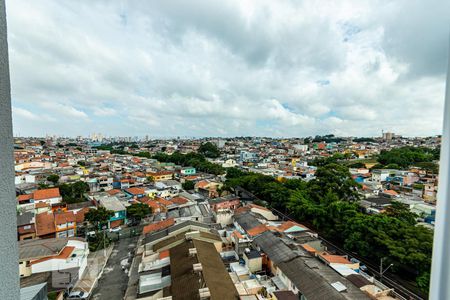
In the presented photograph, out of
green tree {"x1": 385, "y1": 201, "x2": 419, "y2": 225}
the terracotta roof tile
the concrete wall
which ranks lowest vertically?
the terracotta roof tile

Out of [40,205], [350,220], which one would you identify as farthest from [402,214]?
[40,205]

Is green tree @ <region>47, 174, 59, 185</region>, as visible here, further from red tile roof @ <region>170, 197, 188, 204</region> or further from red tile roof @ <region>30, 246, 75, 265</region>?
red tile roof @ <region>30, 246, 75, 265</region>

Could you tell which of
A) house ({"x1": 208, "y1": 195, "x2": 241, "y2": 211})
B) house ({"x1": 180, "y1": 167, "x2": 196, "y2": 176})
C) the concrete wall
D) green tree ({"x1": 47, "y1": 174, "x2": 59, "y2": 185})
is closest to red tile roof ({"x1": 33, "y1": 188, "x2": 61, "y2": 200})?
green tree ({"x1": 47, "y1": 174, "x2": 59, "y2": 185})

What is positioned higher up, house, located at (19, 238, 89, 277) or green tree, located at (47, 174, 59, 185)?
green tree, located at (47, 174, 59, 185)

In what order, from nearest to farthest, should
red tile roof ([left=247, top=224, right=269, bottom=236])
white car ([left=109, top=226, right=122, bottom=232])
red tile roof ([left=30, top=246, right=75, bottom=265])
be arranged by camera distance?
red tile roof ([left=30, top=246, right=75, bottom=265]), red tile roof ([left=247, top=224, right=269, bottom=236]), white car ([left=109, top=226, right=122, bottom=232])

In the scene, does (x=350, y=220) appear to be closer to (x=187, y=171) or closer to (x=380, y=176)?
(x=380, y=176)

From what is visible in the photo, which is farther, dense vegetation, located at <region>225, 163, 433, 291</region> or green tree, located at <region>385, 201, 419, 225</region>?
green tree, located at <region>385, 201, 419, 225</region>

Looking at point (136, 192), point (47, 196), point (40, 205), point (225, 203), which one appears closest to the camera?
point (40, 205)
